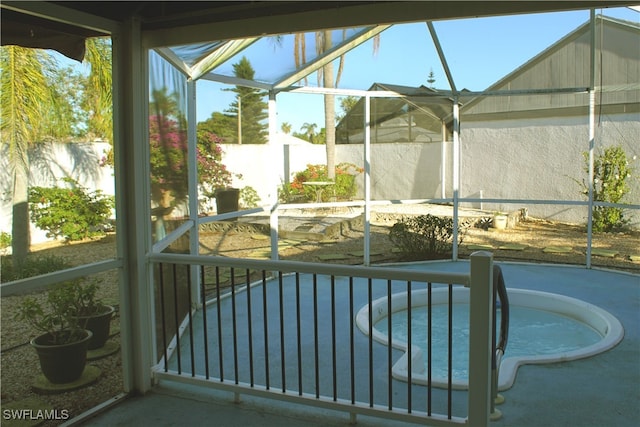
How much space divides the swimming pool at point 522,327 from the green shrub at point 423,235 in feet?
5.44

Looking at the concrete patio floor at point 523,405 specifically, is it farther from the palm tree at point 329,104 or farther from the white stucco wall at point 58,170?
the palm tree at point 329,104

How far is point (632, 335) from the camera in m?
4.30

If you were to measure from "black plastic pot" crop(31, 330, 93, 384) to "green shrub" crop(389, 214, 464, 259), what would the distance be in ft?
17.4

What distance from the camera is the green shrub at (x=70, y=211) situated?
10.2 ft

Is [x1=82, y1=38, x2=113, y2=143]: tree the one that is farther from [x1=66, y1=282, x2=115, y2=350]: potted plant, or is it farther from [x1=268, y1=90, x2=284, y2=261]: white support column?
[x1=268, y1=90, x2=284, y2=261]: white support column

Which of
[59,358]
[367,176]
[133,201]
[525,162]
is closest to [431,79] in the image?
[367,176]

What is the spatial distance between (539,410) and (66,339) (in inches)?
109

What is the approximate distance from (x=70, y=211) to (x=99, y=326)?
33.6 inches

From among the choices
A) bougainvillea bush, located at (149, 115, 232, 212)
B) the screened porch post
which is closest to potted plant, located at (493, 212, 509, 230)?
the screened porch post

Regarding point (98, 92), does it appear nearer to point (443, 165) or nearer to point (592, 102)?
point (443, 165)

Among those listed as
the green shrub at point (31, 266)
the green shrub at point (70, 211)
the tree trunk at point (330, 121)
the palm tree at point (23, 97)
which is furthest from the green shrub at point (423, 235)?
the green shrub at point (31, 266)

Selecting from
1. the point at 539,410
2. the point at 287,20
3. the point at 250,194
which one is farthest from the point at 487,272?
the point at 250,194

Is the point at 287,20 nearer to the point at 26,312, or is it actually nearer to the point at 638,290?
the point at 26,312

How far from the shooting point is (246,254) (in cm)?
683
